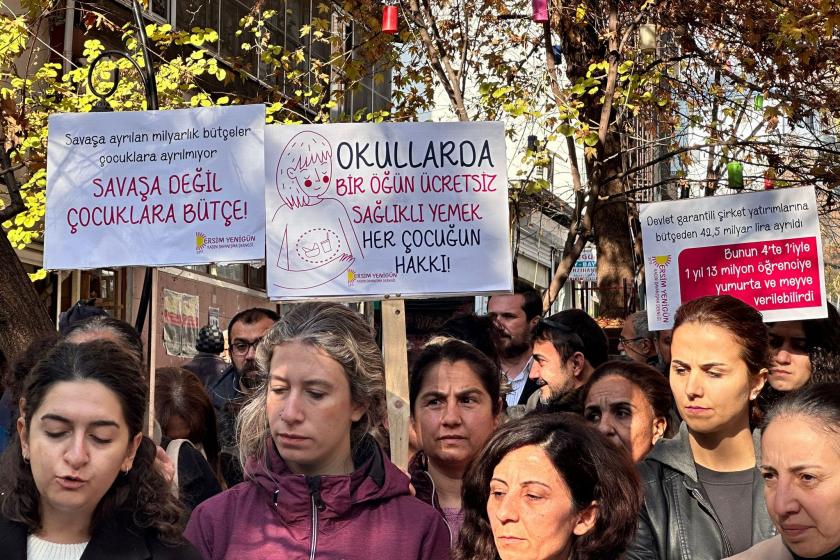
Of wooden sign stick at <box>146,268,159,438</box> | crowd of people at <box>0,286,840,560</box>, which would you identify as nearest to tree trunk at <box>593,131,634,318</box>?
wooden sign stick at <box>146,268,159,438</box>

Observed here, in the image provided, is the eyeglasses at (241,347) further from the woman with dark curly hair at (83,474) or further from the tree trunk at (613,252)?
the tree trunk at (613,252)

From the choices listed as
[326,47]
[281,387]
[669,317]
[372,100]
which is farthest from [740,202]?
[372,100]

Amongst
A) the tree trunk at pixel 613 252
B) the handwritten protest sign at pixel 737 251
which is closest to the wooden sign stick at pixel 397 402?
the handwritten protest sign at pixel 737 251

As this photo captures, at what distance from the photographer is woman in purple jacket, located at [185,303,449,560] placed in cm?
381

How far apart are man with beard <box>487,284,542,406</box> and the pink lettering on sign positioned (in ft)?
A: 2.87

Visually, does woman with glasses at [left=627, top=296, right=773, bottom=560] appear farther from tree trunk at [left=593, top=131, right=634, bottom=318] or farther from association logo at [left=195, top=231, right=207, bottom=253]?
tree trunk at [left=593, top=131, right=634, bottom=318]

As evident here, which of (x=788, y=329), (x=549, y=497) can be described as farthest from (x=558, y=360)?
(x=549, y=497)

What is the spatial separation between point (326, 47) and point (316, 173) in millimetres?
16207

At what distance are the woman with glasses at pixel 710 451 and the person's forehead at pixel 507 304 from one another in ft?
9.77

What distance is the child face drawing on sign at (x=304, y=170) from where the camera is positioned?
18.8 ft

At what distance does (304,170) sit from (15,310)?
249cm

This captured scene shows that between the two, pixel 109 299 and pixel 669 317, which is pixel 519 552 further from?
pixel 109 299

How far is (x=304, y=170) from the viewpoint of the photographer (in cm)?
577

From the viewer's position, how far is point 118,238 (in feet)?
19.9
